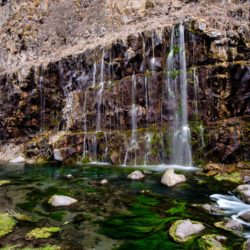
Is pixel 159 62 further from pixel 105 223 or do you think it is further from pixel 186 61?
pixel 105 223

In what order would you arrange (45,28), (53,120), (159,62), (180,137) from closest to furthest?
(180,137)
(159,62)
(53,120)
(45,28)

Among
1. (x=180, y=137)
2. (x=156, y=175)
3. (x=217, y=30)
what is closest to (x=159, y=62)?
(x=217, y=30)

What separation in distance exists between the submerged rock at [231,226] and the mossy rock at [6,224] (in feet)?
27.2

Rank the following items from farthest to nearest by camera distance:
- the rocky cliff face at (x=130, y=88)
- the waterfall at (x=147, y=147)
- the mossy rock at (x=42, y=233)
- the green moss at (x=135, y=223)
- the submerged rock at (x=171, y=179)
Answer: the waterfall at (x=147, y=147) < the rocky cliff face at (x=130, y=88) < the submerged rock at (x=171, y=179) < the green moss at (x=135, y=223) < the mossy rock at (x=42, y=233)

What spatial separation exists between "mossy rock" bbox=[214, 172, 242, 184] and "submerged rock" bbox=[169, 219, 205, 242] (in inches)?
359

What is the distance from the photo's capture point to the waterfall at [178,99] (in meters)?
27.9

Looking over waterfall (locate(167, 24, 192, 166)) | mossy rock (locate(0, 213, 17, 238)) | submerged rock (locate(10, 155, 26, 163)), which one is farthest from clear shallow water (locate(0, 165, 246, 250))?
submerged rock (locate(10, 155, 26, 163))

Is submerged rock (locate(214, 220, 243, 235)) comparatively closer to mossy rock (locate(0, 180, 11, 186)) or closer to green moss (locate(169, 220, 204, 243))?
green moss (locate(169, 220, 204, 243))

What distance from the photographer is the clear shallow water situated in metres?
11.4

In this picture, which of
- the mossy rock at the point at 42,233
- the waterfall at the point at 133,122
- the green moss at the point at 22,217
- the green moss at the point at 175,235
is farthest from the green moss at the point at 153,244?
the waterfall at the point at 133,122

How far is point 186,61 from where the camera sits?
3153cm

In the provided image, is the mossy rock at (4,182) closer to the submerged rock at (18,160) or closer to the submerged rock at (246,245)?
the submerged rock at (18,160)

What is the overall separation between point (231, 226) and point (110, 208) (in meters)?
5.91

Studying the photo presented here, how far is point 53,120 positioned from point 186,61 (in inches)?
815
